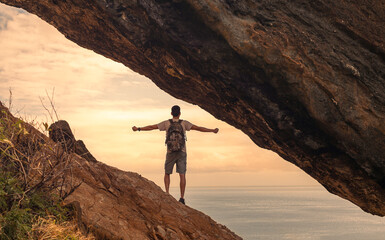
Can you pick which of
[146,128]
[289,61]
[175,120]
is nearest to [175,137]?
[175,120]

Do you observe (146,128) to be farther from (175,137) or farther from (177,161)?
(177,161)

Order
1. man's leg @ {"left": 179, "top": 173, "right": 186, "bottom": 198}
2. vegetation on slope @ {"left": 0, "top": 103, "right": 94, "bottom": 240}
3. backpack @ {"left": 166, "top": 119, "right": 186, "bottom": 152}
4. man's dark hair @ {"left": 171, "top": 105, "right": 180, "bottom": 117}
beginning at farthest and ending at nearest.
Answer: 1. man's dark hair @ {"left": 171, "top": 105, "right": 180, "bottom": 117}
2. man's leg @ {"left": 179, "top": 173, "right": 186, "bottom": 198}
3. backpack @ {"left": 166, "top": 119, "right": 186, "bottom": 152}
4. vegetation on slope @ {"left": 0, "top": 103, "right": 94, "bottom": 240}

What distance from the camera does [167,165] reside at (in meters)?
13.3

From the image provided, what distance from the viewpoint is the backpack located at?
42.6 feet

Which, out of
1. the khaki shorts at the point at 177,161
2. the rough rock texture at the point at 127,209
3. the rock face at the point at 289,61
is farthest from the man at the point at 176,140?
the rock face at the point at 289,61

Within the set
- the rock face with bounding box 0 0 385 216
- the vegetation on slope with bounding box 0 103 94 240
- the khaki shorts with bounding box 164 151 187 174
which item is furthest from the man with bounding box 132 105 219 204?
the vegetation on slope with bounding box 0 103 94 240

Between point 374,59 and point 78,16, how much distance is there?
35.9 feet

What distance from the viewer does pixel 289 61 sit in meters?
11.5

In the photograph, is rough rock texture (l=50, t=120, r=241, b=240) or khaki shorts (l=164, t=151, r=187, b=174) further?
Answer: khaki shorts (l=164, t=151, r=187, b=174)

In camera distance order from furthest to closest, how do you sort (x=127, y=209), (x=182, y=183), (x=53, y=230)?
(x=182, y=183) → (x=127, y=209) → (x=53, y=230)

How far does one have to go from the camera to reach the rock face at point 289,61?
454 inches

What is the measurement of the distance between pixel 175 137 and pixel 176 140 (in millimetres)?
118

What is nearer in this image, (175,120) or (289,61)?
(289,61)

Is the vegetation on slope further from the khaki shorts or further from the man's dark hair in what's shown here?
the man's dark hair
